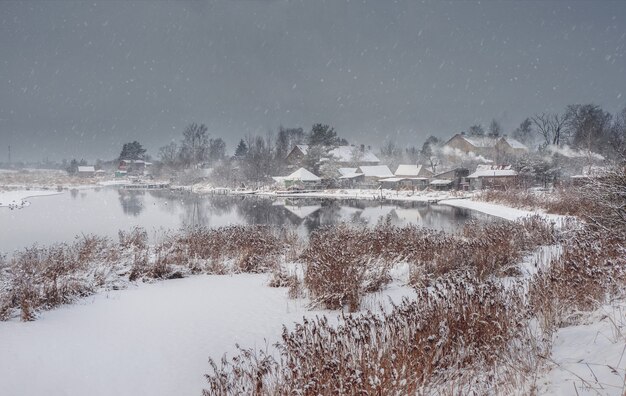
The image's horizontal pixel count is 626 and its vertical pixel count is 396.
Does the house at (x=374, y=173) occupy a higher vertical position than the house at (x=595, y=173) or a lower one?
higher

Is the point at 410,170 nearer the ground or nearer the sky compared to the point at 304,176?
nearer the sky

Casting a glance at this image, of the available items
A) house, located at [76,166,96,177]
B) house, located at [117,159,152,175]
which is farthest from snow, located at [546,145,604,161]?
house, located at [76,166,96,177]

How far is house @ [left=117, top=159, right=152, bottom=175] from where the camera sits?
13389 centimetres

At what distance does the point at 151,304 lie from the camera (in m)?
8.84

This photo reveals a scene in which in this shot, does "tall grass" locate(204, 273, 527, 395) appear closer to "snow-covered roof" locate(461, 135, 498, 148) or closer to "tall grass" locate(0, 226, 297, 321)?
"tall grass" locate(0, 226, 297, 321)

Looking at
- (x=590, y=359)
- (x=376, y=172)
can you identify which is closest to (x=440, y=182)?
(x=376, y=172)

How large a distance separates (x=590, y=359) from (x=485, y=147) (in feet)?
321

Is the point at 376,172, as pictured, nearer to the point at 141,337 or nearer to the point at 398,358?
the point at 141,337

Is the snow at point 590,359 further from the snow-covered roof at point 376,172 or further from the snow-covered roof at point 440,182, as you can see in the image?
the snow-covered roof at point 376,172

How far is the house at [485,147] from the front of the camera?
90119 millimetres

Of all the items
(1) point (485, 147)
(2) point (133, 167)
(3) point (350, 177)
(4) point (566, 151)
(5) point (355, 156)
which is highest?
(1) point (485, 147)

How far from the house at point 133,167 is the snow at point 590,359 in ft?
462

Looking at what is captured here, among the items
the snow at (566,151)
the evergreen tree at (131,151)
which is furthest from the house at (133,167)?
the snow at (566,151)

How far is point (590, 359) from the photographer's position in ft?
13.1
